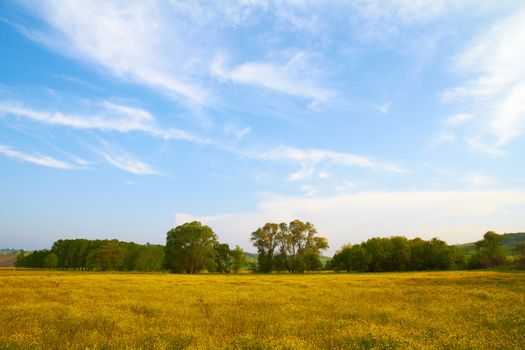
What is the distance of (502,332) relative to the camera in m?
12.7

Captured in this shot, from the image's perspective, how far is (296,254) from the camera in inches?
3866

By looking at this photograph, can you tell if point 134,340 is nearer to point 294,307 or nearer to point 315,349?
point 315,349

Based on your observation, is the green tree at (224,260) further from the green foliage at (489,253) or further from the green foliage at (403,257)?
the green foliage at (489,253)

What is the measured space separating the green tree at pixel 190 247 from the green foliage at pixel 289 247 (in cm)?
1593

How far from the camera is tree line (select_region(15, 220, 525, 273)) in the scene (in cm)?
9144

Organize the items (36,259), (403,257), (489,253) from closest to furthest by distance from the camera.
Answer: (489,253), (403,257), (36,259)

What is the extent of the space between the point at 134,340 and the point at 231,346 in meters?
3.41

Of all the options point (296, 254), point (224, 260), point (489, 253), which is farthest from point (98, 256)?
point (489, 253)

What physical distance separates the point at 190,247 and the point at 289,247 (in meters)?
28.6

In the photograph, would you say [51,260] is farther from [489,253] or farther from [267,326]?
[489,253]

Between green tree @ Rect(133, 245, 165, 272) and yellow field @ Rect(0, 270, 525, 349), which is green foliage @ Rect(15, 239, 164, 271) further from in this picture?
yellow field @ Rect(0, 270, 525, 349)

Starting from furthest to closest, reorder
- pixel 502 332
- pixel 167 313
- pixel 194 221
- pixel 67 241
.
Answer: pixel 67 241, pixel 194 221, pixel 167 313, pixel 502 332

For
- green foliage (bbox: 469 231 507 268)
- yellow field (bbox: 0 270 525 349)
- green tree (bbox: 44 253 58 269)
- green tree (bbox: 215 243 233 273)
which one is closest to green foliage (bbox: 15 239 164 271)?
green tree (bbox: 44 253 58 269)

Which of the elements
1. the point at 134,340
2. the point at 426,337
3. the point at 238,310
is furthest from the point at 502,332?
the point at 134,340
